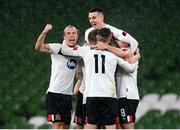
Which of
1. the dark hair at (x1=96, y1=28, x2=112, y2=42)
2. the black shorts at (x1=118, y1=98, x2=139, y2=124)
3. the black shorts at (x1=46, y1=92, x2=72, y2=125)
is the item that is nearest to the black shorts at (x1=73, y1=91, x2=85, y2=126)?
the black shorts at (x1=46, y1=92, x2=72, y2=125)

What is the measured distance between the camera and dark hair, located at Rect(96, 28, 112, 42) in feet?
17.8

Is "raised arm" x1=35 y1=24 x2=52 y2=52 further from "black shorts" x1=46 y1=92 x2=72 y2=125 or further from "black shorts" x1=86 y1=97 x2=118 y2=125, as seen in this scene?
"black shorts" x1=86 y1=97 x2=118 y2=125

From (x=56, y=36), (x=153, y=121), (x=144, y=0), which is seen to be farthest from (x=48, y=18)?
(x=153, y=121)

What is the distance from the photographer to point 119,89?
19.5 ft

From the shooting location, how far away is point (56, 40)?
39.7ft

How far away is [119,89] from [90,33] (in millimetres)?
700

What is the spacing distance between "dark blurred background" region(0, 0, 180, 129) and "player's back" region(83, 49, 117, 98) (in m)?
3.32

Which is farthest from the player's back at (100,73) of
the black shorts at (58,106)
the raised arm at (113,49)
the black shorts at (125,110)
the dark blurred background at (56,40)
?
the dark blurred background at (56,40)

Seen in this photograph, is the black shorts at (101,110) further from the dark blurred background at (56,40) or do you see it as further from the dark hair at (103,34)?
the dark blurred background at (56,40)

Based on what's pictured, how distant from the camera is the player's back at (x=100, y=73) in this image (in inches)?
214

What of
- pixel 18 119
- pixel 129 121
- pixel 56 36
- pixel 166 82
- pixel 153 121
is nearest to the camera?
pixel 129 121

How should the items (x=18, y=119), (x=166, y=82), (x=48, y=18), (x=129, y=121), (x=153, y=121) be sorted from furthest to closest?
(x=48, y=18) < (x=166, y=82) < (x=18, y=119) < (x=153, y=121) < (x=129, y=121)

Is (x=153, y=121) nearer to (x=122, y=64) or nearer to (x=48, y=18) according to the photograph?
(x=122, y=64)

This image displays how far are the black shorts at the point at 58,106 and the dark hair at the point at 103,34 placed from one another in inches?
39.3
